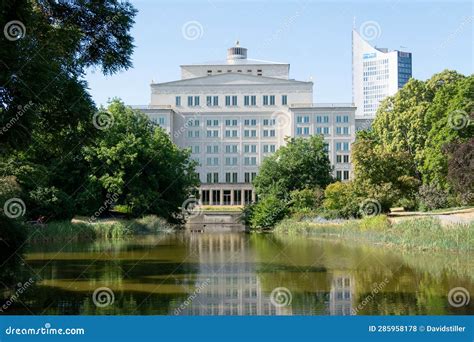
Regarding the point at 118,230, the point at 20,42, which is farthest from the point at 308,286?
→ the point at 118,230

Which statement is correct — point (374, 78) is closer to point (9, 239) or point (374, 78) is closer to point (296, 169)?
point (296, 169)

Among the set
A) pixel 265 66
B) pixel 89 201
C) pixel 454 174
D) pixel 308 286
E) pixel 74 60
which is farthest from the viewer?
pixel 265 66

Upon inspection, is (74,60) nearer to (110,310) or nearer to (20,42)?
(20,42)

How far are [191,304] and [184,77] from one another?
80731mm

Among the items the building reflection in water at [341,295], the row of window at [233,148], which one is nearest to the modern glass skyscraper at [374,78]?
the row of window at [233,148]

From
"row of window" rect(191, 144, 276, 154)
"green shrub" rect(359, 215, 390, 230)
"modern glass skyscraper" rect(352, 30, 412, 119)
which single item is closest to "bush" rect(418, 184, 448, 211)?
"green shrub" rect(359, 215, 390, 230)

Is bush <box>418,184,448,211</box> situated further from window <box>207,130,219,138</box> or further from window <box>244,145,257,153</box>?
window <box>207,130,219,138</box>

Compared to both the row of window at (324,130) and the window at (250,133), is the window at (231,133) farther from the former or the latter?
the row of window at (324,130)

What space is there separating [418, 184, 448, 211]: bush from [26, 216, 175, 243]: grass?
16.1m

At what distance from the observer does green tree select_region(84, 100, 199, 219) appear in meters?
38.8

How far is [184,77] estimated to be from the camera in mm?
90125

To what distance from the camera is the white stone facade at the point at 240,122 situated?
84.7m

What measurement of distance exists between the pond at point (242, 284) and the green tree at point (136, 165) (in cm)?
1660

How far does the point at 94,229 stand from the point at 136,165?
8301 millimetres
